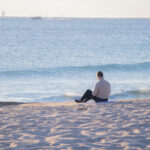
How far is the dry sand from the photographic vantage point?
212 inches

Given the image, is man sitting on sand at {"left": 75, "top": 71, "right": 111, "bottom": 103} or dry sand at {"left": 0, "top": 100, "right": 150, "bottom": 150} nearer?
dry sand at {"left": 0, "top": 100, "right": 150, "bottom": 150}

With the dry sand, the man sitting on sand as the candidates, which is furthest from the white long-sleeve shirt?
the dry sand

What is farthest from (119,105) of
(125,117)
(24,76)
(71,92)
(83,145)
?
(24,76)

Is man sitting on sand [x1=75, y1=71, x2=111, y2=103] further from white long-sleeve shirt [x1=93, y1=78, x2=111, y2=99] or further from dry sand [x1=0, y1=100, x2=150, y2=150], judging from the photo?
dry sand [x1=0, y1=100, x2=150, y2=150]

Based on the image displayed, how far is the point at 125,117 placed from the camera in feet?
23.8

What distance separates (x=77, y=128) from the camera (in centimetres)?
640

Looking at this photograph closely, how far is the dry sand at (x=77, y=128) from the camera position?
5.39 metres

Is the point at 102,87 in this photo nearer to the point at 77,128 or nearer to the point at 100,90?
the point at 100,90

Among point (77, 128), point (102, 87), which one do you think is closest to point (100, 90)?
point (102, 87)

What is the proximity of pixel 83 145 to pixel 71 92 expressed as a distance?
12.5 metres

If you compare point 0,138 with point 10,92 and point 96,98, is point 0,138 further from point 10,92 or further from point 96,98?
point 10,92

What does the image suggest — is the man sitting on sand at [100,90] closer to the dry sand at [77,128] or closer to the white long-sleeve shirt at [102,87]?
the white long-sleeve shirt at [102,87]

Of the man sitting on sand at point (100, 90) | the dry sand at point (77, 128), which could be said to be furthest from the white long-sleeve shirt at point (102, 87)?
the dry sand at point (77, 128)

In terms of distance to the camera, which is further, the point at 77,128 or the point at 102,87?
the point at 102,87
